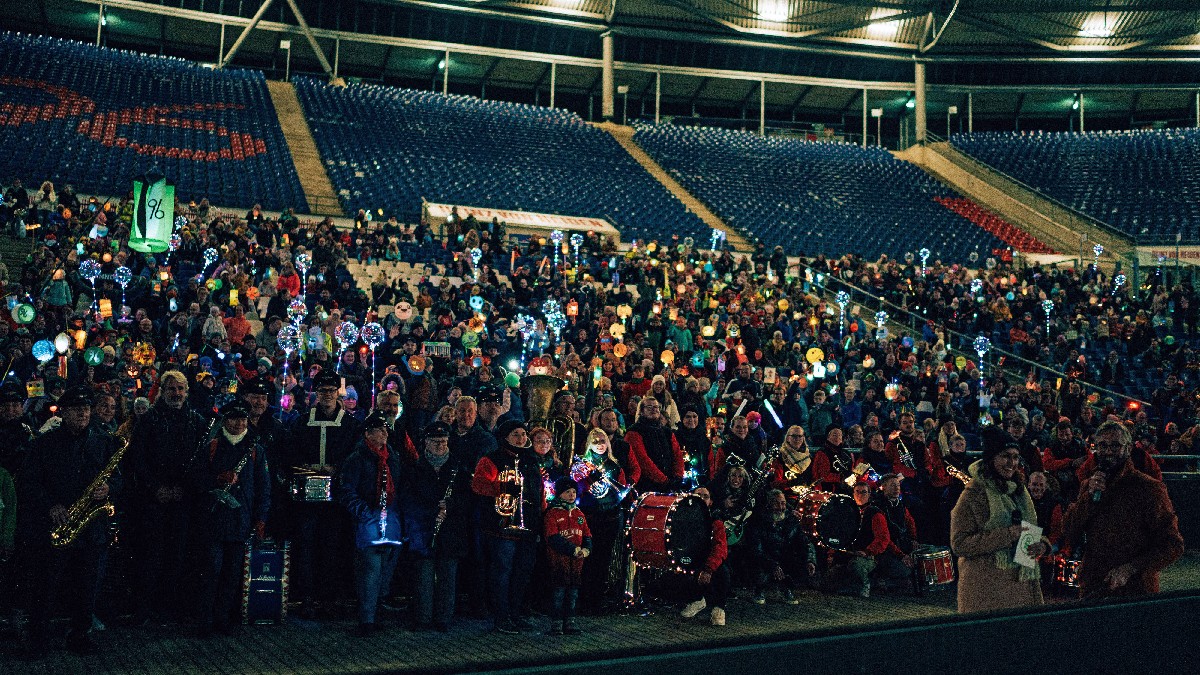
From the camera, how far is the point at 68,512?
6152 mm

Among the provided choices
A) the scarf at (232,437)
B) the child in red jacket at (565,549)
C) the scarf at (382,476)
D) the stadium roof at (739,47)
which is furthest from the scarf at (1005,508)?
the stadium roof at (739,47)

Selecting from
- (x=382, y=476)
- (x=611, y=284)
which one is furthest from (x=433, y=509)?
(x=611, y=284)

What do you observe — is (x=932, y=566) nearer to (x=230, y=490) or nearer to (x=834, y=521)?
(x=834, y=521)

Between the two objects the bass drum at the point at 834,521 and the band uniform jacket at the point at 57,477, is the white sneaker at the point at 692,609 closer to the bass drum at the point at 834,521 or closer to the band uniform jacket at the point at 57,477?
the bass drum at the point at 834,521

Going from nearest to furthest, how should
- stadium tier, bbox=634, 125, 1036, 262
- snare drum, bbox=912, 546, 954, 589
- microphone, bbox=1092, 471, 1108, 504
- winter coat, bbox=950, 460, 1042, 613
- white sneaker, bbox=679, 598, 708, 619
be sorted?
winter coat, bbox=950, 460, 1042, 613 → microphone, bbox=1092, 471, 1108, 504 → white sneaker, bbox=679, 598, 708, 619 → snare drum, bbox=912, 546, 954, 589 → stadium tier, bbox=634, 125, 1036, 262

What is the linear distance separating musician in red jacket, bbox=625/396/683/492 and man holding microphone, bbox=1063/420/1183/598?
359cm

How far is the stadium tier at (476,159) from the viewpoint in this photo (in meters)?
26.8

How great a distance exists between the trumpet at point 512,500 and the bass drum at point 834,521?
334 centimetres

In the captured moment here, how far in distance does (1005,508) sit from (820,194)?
2993cm

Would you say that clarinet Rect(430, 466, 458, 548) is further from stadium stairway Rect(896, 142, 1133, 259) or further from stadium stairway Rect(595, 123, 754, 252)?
stadium stairway Rect(896, 142, 1133, 259)

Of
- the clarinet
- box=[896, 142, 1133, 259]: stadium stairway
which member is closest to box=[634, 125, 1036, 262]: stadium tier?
box=[896, 142, 1133, 259]: stadium stairway

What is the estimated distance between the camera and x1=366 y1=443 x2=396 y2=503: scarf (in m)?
7.16

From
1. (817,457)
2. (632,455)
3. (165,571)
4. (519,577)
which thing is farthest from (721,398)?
(165,571)

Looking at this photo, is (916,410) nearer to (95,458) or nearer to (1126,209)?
(95,458)
